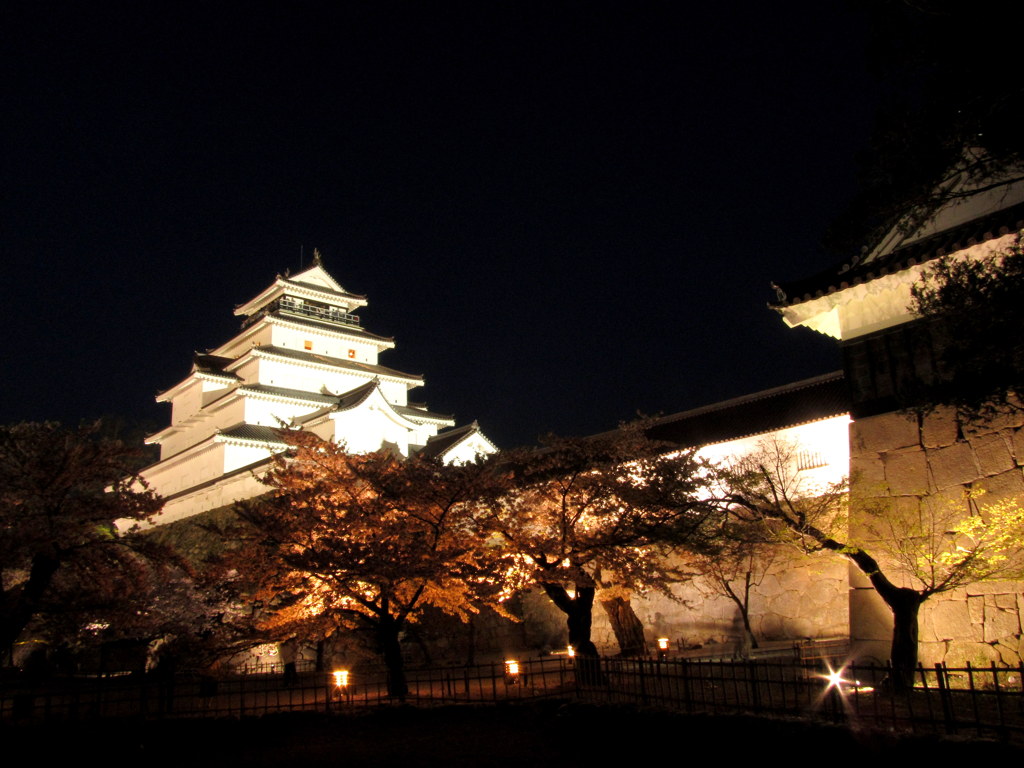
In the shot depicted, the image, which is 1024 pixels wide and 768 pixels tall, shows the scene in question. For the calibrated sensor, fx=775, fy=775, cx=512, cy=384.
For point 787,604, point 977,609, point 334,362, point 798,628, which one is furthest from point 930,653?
point 334,362

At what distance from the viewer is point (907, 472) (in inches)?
471

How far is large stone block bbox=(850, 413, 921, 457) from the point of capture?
39.9ft

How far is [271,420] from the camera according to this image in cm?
4044

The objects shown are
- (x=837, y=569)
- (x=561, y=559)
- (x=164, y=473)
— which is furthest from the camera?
(x=164, y=473)

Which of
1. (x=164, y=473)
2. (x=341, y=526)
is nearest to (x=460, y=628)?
(x=341, y=526)

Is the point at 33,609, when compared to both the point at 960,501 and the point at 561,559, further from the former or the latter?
the point at 960,501

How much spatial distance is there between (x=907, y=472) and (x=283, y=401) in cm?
3361

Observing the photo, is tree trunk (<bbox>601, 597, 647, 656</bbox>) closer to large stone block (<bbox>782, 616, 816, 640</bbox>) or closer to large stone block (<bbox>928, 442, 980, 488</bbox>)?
large stone block (<bbox>782, 616, 816, 640</bbox>)

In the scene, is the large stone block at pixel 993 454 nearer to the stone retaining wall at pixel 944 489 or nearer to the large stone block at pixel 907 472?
the stone retaining wall at pixel 944 489

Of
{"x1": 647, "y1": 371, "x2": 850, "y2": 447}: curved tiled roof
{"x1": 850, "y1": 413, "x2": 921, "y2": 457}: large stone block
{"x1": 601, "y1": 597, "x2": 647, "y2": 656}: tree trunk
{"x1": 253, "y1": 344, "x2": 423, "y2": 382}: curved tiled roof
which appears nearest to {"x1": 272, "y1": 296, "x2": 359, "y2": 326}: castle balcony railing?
{"x1": 253, "y1": 344, "x2": 423, "y2": 382}: curved tiled roof

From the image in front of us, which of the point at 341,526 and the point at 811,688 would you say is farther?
the point at 341,526

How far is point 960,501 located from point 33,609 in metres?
14.7

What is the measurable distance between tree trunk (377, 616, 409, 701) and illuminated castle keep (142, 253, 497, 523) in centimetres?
1886

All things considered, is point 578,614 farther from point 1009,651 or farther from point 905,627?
point 1009,651
